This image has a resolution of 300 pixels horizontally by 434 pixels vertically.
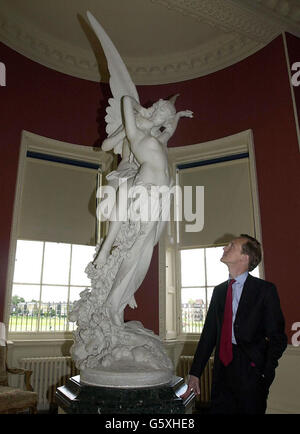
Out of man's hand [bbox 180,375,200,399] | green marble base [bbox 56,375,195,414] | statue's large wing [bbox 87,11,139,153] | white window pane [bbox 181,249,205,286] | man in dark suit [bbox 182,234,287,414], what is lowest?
green marble base [bbox 56,375,195,414]

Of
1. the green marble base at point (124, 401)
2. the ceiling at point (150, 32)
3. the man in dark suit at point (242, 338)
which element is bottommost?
the green marble base at point (124, 401)

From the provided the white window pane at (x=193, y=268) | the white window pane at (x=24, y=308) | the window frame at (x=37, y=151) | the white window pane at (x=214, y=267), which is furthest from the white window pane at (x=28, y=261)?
the white window pane at (x=214, y=267)

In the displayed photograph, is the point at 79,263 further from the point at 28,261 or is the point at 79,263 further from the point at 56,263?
the point at 28,261

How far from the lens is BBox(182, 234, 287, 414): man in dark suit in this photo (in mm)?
1422

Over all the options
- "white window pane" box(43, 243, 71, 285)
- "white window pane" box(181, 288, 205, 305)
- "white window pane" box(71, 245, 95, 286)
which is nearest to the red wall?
"white window pane" box(181, 288, 205, 305)

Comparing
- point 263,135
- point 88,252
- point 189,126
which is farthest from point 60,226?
point 263,135

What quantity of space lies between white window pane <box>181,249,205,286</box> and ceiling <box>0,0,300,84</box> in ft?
8.20

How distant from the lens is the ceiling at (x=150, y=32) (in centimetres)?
407

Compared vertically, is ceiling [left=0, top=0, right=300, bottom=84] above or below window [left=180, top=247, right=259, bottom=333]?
above

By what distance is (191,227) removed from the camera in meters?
4.59

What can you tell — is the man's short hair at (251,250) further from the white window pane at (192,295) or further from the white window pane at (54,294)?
the white window pane at (54,294)

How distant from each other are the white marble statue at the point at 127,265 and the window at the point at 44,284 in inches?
95.5

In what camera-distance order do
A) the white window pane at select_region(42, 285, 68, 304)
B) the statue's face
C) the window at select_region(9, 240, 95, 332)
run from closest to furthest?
the statue's face, the window at select_region(9, 240, 95, 332), the white window pane at select_region(42, 285, 68, 304)

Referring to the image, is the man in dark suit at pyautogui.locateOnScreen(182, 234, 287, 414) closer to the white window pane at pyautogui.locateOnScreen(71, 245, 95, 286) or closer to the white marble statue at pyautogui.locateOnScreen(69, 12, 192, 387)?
the white marble statue at pyautogui.locateOnScreen(69, 12, 192, 387)
